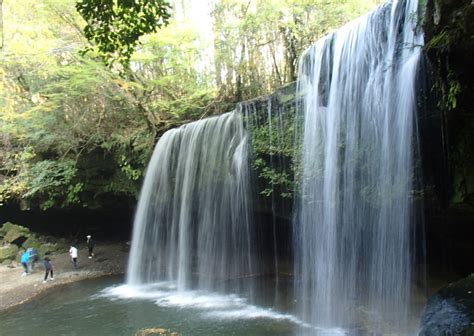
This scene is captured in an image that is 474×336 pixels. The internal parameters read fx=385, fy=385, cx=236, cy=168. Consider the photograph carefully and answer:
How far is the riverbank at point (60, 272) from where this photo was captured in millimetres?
13573

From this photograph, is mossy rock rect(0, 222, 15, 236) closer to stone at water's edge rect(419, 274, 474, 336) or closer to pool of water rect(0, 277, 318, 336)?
pool of water rect(0, 277, 318, 336)

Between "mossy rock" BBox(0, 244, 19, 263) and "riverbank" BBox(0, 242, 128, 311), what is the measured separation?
1.66 ft

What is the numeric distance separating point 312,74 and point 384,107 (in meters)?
2.35

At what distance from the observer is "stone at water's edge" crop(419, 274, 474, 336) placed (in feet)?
11.8

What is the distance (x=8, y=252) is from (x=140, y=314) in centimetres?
1069

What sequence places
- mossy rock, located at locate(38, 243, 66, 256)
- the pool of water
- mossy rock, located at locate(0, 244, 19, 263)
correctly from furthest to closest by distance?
mossy rock, located at locate(38, 243, 66, 256) → mossy rock, located at locate(0, 244, 19, 263) → the pool of water

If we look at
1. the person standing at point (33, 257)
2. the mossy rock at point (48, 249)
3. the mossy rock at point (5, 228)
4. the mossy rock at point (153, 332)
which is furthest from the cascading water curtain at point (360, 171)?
the mossy rock at point (5, 228)

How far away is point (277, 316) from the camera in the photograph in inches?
376

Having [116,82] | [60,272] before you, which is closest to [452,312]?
[116,82]

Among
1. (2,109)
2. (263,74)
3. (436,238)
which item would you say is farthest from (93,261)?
(436,238)

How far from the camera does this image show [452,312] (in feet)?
12.6

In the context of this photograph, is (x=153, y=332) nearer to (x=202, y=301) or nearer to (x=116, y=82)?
(x=202, y=301)

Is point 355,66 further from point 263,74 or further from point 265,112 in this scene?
point 263,74

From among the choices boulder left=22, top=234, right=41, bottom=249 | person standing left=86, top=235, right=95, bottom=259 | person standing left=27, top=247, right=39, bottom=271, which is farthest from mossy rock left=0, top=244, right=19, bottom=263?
person standing left=86, top=235, right=95, bottom=259
